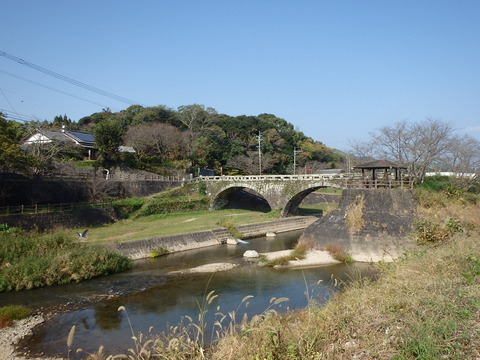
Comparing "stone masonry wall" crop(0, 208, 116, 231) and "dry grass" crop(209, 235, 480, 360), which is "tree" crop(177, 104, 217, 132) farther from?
"dry grass" crop(209, 235, 480, 360)

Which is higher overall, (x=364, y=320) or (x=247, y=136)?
(x=247, y=136)

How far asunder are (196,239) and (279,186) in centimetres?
1594

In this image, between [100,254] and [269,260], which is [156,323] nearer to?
[100,254]

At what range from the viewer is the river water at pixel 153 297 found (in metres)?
12.6

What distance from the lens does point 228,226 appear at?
112 feet

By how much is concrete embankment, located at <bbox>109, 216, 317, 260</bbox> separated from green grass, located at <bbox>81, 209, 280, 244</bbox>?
1.25m

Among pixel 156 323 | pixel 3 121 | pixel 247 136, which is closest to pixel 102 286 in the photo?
pixel 156 323

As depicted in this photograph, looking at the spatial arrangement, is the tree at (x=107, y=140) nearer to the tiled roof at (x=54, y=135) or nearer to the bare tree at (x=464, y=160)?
the tiled roof at (x=54, y=135)

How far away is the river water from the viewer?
12602 mm

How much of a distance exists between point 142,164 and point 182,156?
30.8 ft

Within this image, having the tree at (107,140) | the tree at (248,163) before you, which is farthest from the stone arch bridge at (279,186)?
the tree at (248,163)

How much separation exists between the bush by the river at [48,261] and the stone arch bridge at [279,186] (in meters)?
23.7

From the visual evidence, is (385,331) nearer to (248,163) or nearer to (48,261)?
(48,261)

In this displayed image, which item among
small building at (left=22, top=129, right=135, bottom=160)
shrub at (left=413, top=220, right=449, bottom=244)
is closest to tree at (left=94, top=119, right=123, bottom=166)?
small building at (left=22, top=129, right=135, bottom=160)
